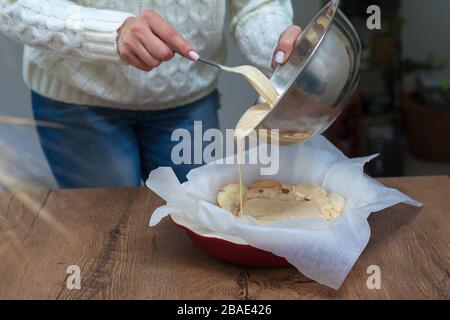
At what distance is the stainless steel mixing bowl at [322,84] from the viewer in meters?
0.86

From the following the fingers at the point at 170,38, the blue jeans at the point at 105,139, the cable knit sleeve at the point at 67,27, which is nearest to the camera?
the fingers at the point at 170,38

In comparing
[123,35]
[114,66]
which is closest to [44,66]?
[114,66]

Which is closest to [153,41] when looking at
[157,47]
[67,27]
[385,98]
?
[157,47]

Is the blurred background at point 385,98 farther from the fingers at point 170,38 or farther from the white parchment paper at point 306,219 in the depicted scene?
the fingers at point 170,38

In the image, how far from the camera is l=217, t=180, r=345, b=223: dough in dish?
1.01m

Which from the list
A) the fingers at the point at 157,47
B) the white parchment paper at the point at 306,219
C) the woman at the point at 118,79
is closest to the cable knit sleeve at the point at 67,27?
the woman at the point at 118,79

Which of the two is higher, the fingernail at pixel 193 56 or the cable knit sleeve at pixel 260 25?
the fingernail at pixel 193 56

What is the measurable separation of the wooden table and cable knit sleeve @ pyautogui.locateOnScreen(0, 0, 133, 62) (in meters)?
0.26

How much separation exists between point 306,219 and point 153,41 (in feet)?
1.08

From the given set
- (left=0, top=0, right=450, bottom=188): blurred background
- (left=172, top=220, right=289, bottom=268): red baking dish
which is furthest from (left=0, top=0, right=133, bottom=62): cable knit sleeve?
(left=0, top=0, right=450, bottom=188): blurred background

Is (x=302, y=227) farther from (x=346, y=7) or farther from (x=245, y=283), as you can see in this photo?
(x=346, y=7)

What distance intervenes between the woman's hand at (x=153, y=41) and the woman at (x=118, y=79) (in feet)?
0.30

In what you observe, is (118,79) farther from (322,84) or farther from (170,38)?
(322,84)
